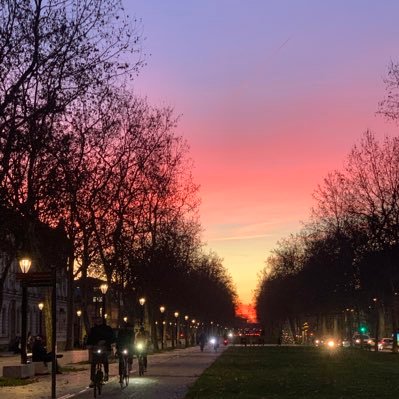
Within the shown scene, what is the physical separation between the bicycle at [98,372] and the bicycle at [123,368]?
177cm

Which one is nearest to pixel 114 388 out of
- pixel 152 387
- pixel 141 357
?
pixel 152 387

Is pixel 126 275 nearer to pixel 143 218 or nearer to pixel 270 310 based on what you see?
pixel 143 218

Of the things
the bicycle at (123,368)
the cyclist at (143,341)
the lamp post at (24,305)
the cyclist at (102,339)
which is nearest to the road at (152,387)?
the bicycle at (123,368)

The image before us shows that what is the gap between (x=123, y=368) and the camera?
72.8ft

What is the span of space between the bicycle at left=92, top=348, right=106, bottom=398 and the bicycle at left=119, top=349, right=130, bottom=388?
5.81ft

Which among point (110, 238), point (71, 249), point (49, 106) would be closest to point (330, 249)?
point (110, 238)

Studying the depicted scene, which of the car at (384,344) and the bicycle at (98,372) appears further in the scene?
the car at (384,344)

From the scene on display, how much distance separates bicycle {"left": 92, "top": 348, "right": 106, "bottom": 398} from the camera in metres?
19.2

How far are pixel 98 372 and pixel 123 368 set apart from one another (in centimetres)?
284

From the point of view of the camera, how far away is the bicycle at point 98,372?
63.0 ft

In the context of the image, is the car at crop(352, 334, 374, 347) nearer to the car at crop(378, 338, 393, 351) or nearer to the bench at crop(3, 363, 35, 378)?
the car at crop(378, 338, 393, 351)

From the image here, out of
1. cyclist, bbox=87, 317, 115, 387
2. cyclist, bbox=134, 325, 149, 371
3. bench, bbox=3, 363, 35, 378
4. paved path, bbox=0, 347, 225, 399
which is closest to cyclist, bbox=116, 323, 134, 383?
paved path, bbox=0, 347, 225, 399

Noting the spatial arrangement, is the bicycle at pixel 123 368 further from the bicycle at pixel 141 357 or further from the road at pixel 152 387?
the bicycle at pixel 141 357

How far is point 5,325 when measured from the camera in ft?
242
